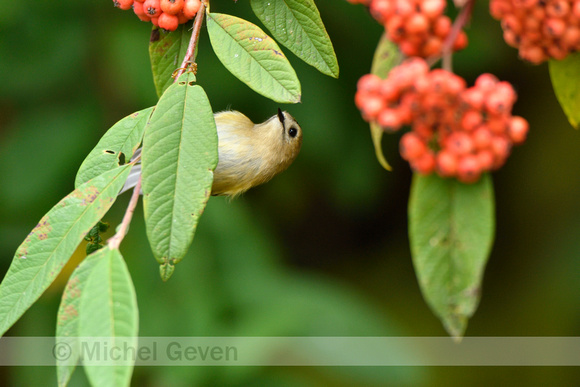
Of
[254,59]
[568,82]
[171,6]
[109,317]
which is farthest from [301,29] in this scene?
[109,317]

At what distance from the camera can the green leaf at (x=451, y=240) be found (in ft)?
3.87

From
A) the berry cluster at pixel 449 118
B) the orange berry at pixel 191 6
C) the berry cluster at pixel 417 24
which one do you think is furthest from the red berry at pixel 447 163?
the orange berry at pixel 191 6

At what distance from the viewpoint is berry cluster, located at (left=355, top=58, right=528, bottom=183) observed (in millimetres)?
1144

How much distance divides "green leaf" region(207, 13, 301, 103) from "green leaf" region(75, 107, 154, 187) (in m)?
0.26

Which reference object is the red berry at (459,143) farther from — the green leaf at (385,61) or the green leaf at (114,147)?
the green leaf at (114,147)

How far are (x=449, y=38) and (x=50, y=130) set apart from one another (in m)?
2.80

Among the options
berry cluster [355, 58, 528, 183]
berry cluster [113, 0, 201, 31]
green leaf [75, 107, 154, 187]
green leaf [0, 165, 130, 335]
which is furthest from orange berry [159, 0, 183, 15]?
berry cluster [355, 58, 528, 183]

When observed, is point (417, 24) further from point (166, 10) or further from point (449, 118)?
point (166, 10)

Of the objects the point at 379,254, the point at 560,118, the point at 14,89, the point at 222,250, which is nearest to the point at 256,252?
the point at 222,250

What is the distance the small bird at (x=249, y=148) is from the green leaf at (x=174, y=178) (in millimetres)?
1612

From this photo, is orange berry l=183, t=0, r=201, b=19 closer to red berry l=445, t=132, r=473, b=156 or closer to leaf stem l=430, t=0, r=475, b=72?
leaf stem l=430, t=0, r=475, b=72

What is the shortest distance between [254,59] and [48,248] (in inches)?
28.0

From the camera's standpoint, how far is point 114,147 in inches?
65.4

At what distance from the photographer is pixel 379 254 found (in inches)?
172
